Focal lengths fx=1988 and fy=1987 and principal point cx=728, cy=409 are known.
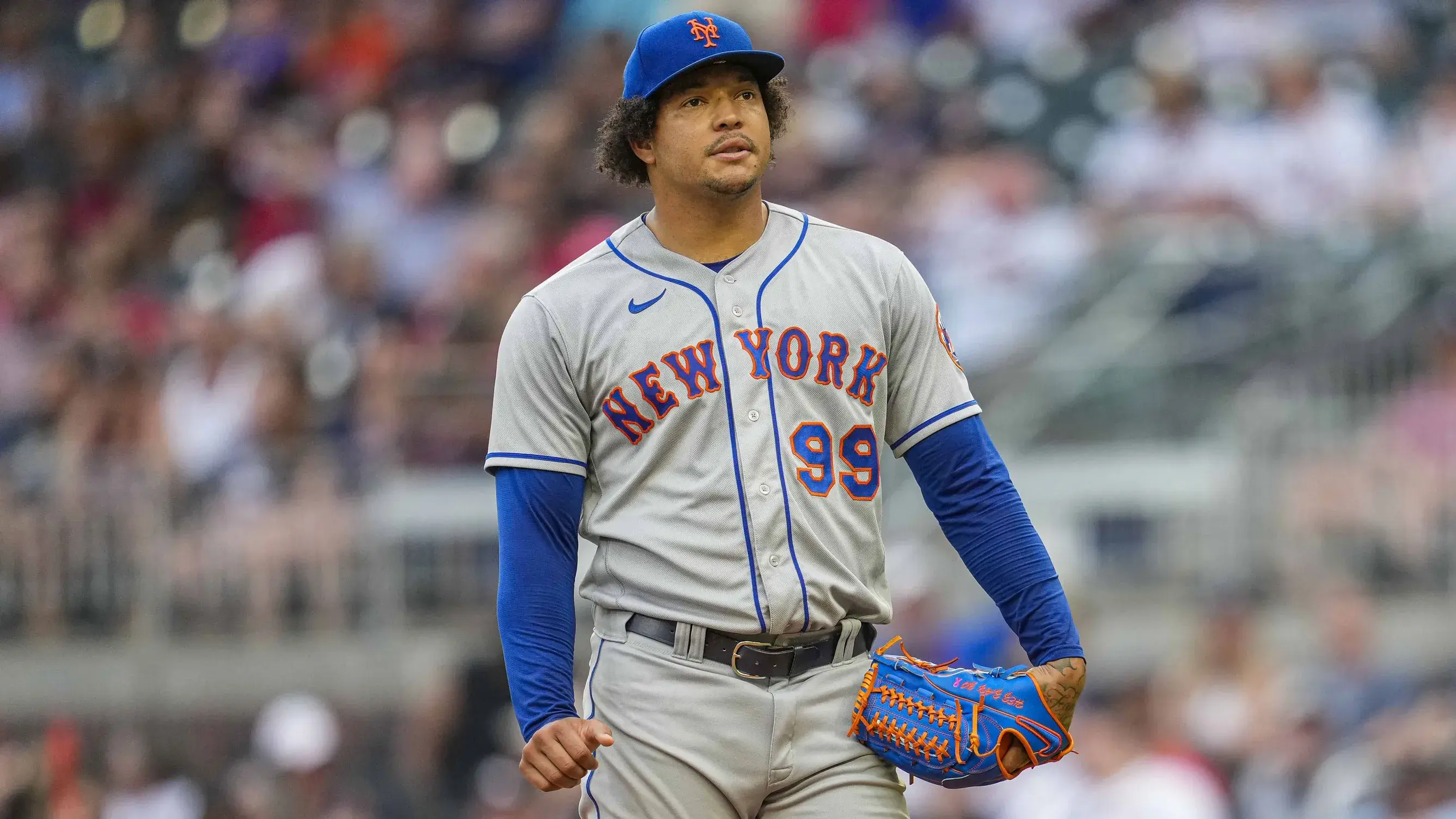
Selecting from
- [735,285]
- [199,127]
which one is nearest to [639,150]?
[735,285]

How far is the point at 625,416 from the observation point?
3227 millimetres

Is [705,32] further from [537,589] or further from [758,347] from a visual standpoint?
[537,589]

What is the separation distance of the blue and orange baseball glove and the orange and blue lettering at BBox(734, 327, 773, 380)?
52cm

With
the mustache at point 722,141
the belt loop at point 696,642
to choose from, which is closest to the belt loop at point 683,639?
the belt loop at point 696,642

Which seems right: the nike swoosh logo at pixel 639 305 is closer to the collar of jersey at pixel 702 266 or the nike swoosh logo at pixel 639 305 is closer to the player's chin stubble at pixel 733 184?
the collar of jersey at pixel 702 266

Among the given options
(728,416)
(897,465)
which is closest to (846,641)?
(728,416)

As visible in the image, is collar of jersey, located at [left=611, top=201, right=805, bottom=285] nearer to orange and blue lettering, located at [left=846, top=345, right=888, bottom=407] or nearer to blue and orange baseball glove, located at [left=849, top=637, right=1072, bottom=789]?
orange and blue lettering, located at [left=846, top=345, right=888, bottom=407]

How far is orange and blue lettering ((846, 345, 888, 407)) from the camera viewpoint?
10.6 feet

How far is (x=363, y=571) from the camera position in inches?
331

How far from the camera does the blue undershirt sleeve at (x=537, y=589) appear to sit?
Result: 314 centimetres

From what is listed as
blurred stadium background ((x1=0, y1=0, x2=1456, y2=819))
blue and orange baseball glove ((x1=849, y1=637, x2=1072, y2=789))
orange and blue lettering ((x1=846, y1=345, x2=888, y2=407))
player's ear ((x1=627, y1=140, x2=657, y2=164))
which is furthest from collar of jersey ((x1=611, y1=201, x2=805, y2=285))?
blurred stadium background ((x1=0, y1=0, x2=1456, y2=819))

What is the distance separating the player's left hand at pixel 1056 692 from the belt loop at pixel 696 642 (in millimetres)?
498

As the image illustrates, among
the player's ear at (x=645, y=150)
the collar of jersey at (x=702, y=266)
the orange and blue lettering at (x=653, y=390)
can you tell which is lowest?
the orange and blue lettering at (x=653, y=390)

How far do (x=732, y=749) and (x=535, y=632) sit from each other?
1.20ft
